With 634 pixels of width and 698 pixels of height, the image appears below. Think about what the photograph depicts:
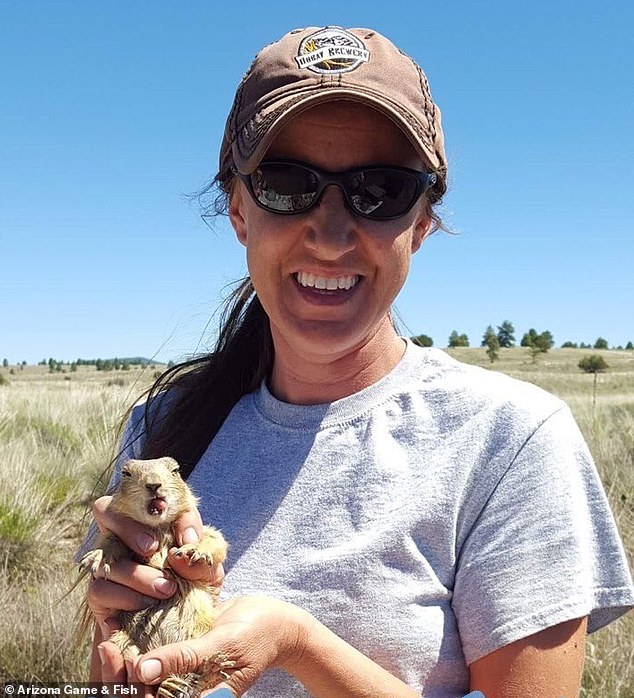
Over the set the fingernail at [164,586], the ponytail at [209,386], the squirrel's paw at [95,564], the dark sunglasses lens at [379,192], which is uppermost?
the dark sunglasses lens at [379,192]

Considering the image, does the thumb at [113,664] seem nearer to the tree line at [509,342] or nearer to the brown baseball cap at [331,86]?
the brown baseball cap at [331,86]

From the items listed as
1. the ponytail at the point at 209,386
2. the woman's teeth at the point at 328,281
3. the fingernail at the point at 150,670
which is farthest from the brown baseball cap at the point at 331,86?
the fingernail at the point at 150,670

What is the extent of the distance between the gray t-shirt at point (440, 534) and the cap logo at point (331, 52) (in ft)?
3.41

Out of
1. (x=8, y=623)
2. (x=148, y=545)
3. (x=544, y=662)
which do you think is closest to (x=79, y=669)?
(x=8, y=623)

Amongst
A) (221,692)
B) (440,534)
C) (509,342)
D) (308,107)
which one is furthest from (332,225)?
(509,342)

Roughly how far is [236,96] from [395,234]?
769mm

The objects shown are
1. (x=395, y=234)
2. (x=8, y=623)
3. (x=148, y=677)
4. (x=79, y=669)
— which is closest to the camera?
(x=148, y=677)

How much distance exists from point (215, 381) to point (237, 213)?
2.10ft

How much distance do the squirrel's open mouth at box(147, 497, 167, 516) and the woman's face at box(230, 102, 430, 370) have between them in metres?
0.75

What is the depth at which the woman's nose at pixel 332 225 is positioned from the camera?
8.24ft

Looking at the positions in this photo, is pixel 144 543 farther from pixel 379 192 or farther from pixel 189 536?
pixel 379 192

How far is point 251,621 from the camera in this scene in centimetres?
196

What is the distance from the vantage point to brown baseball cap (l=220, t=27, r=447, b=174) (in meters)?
2.45

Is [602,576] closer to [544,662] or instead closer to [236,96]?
[544,662]
